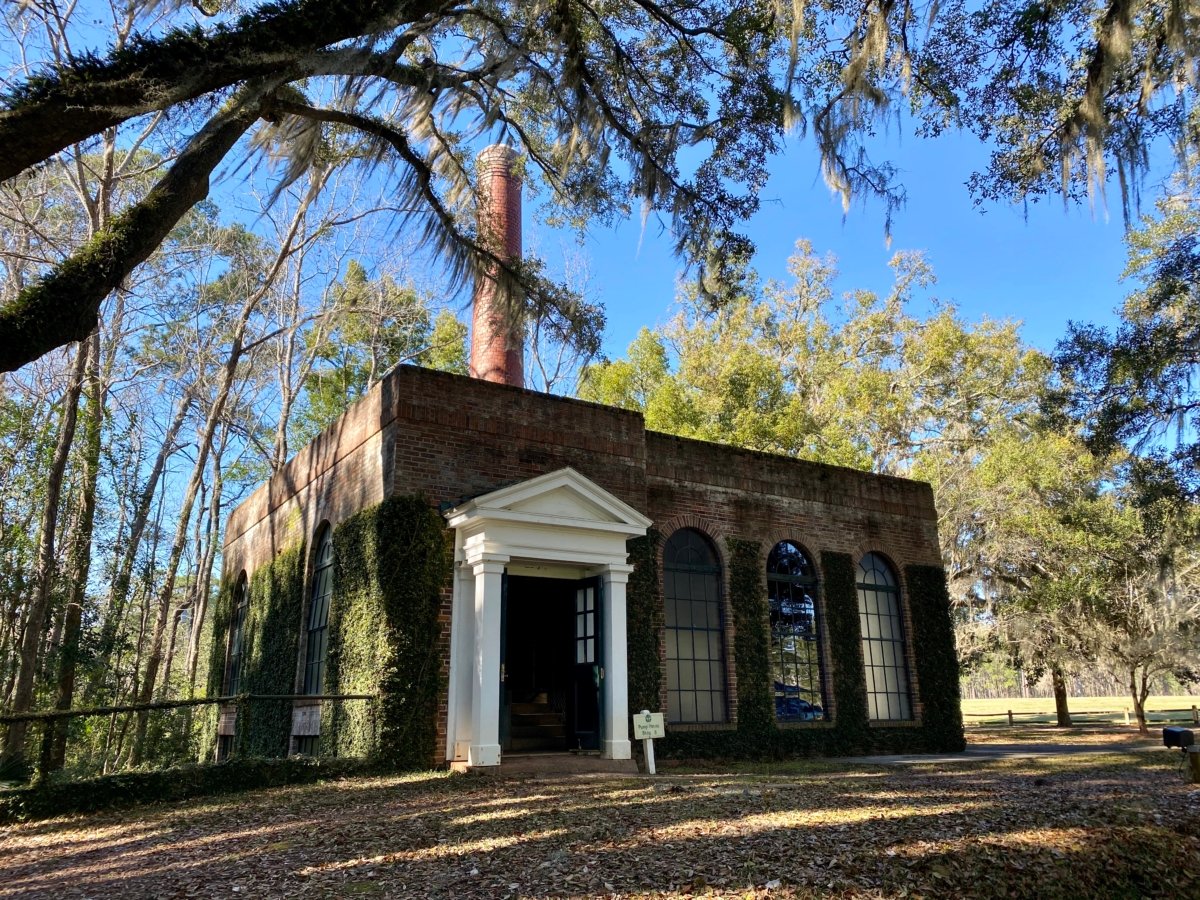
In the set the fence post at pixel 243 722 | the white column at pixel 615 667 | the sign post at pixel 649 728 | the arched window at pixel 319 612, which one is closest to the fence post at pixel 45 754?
the fence post at pixel 243 722

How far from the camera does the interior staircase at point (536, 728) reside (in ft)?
40.8

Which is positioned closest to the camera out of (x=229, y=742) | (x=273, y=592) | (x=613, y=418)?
(x=613, y=418)

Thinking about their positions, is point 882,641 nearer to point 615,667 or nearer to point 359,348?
point 615,667

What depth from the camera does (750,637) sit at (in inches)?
555

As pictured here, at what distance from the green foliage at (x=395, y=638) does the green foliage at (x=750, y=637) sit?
17.5 ft

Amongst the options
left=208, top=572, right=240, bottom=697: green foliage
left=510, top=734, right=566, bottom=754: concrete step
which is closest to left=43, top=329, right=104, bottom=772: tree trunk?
left=208, top=572, right=240, bottom=697: green foliage

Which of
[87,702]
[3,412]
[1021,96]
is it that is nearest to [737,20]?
[1021,96]

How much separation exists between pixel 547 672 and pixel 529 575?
2.51 meters

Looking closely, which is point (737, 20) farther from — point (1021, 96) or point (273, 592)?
point (273, 592)

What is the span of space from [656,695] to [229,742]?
31.6 feet

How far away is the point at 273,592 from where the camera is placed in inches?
612

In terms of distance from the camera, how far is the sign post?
11.2 metres

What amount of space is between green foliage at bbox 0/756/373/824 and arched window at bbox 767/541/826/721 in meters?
7.37

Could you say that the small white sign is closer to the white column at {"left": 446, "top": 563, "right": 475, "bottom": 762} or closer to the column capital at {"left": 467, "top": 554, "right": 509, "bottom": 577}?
the white column at {"left": 446, "top": 563, "right": 475, "bottom": 762}
